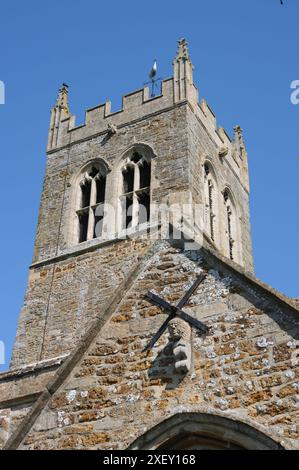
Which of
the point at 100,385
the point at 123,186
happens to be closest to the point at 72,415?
the point at 100,385

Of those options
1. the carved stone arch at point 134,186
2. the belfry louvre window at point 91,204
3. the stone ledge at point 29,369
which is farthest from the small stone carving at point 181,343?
the belfry louvre window at point 91,204

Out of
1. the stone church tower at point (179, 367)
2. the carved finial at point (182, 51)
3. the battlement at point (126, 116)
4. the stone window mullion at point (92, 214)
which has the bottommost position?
the stone church tower at point (179, 367)

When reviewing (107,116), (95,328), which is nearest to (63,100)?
(107,116)

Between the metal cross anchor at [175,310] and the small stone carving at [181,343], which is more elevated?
the metal cross anchor at [175,310]

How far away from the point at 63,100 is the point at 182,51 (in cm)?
470

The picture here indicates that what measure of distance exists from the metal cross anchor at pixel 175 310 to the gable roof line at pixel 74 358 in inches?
13.8

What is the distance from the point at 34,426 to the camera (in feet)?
20.2

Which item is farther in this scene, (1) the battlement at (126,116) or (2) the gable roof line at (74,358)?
(1) the battlement at (126,116)

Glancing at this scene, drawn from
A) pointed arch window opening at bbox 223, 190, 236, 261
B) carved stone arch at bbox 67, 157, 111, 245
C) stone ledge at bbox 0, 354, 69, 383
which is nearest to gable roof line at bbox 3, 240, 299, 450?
stone ledge at bbox 0, 354, 69, 383

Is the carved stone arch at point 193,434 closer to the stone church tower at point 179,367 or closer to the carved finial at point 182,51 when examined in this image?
the stone church tower at point 179,367

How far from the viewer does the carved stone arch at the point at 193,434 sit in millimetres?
5465

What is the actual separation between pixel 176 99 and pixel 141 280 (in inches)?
528

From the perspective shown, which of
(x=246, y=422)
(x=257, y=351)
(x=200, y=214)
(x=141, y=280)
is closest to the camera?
(x=246, y=422)
